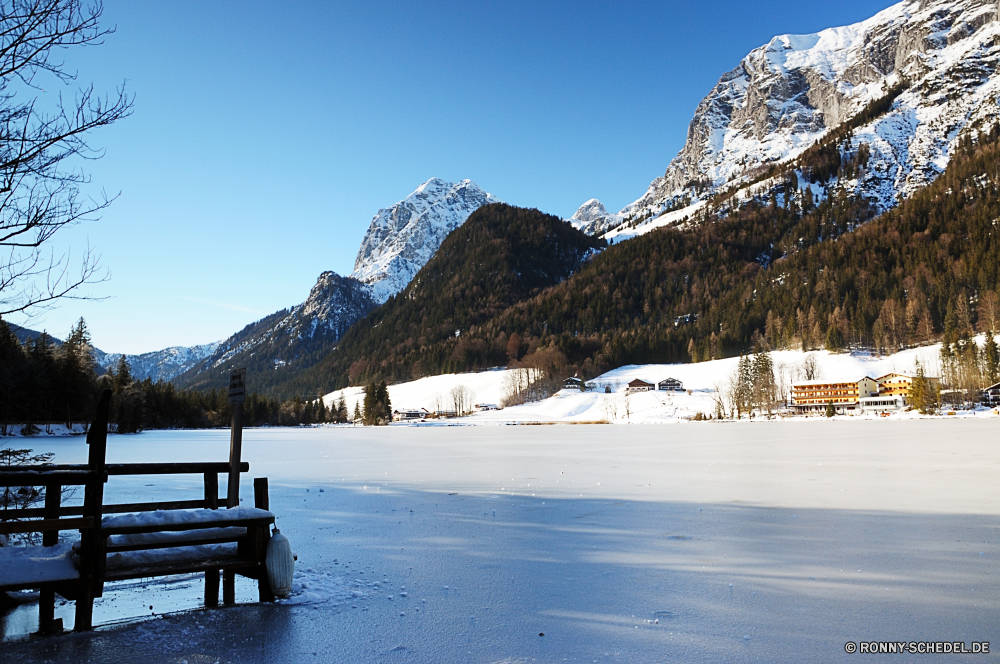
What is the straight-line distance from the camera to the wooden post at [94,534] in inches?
228

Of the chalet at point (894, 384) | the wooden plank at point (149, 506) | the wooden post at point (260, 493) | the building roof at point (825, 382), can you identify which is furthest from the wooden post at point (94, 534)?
the building roof at point (825, 382)

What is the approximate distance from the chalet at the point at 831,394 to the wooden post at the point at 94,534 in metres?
120

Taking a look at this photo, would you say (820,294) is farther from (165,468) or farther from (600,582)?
(165,468)

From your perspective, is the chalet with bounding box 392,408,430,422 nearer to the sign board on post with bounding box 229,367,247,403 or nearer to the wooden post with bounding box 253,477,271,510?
the sign board on post with bounding box 229,367,247,403

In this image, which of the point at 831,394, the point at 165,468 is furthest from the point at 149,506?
the point at 831,394

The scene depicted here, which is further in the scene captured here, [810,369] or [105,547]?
[810,369]

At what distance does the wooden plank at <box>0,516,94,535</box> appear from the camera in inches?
215

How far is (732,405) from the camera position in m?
106

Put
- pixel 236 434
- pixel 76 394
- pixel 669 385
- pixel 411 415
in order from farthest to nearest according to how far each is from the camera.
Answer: pixel 411 415 → pixel 669 385 → pixel 76 394 → pixel 236 434

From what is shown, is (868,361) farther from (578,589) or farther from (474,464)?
(578,589)

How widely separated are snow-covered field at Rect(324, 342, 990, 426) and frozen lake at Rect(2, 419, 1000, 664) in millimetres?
87613

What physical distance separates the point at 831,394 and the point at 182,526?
125 m

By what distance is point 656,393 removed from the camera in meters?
123

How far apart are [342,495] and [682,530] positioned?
881 centimetres
